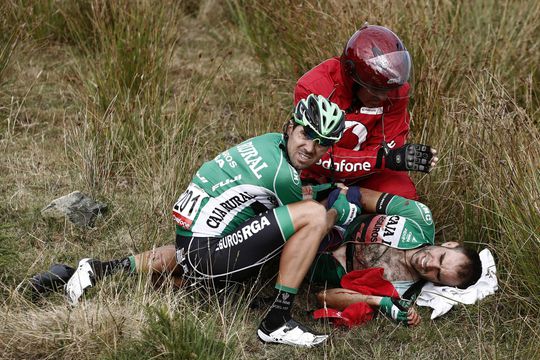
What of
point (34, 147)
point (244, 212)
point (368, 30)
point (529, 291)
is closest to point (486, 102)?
point (368, 30)

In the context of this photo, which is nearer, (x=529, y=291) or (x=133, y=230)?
(x=529, y=291)

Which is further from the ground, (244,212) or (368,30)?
(368,30)

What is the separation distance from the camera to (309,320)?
19.3 ft

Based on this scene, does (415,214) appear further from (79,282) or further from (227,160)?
(79,282)

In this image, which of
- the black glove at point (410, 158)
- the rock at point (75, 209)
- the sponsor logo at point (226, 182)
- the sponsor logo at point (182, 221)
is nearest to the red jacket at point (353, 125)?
the black glove at point (410, 158)

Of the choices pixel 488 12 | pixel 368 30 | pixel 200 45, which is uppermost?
pixel 368 30

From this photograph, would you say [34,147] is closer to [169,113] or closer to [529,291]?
[169,113]

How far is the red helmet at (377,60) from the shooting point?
6.08m

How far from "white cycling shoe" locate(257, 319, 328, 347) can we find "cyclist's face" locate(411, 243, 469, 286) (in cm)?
96

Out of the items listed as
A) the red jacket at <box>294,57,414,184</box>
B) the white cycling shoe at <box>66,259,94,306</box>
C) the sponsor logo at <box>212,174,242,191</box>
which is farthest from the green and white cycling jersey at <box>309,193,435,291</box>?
the white cycling shoe at <box>66,259,94,306</box>

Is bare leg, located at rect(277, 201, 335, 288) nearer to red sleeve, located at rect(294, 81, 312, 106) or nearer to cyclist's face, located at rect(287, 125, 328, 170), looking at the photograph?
cyclist's face, located at rect(287, 125, 328, 170)

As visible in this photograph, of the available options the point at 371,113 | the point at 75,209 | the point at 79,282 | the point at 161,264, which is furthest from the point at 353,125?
the point at 79,282

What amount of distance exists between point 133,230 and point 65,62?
3.21 m

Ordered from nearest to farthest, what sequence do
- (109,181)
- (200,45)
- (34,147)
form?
(109,181), (34,147), (200,45)
